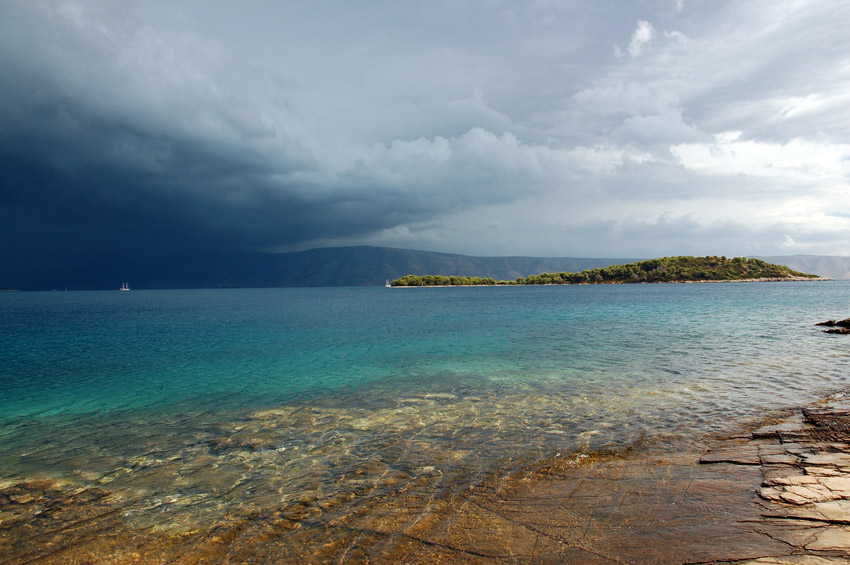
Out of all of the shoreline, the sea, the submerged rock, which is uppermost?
the shoreline

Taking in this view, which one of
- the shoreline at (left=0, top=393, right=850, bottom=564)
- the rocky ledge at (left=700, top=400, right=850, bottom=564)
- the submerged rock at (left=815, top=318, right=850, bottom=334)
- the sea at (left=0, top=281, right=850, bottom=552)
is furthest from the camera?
the submerged rock at (left=815, top=318, right=850, bottom=334)

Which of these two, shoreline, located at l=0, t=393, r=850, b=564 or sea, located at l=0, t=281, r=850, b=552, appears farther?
sea, located at l=0, t=281, r=850, b=552

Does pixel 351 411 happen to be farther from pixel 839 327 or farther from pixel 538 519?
pixel 839 327

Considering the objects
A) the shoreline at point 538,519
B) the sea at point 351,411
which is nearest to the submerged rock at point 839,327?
the sea at point 351,411

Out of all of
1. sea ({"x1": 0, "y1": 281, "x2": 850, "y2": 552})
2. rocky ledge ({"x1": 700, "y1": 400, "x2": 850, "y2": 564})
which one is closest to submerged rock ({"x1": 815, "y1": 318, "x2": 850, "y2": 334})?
sea ({"x1": 0, "y1": 281, "x2": 850, "y2": 552})

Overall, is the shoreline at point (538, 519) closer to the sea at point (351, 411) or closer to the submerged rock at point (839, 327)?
the sea at point (351, 411)

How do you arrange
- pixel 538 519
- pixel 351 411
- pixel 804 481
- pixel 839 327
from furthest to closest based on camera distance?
pixel 839 327 < pixel 351 411 < pixel 804 481 < pixel 538 519

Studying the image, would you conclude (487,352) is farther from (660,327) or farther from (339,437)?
(660,327)

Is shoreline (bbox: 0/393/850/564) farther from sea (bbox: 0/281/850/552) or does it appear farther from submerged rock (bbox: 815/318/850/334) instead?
submerged rock (bbox: 815/318/850/334)

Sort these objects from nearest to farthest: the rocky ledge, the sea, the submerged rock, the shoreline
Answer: the rocky ledge, the shoreline, the sea, the submerged rock

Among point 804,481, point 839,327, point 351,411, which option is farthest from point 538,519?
point 839,327

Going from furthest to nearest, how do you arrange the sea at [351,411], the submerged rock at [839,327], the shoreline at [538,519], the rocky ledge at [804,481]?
1. the submerged rock at [839,327]
2. the sea at [351,411]
3. the shoreline at [538,519]
4. the rocky ledge at [804,481]

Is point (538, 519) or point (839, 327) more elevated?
point (538, 519)

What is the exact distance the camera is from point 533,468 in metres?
11.4
